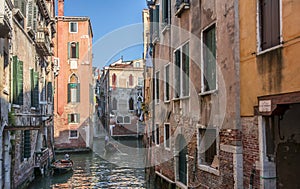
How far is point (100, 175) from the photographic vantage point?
56.4 ft

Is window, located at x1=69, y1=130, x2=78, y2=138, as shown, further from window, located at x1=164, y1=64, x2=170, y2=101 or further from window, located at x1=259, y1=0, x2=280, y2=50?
window, located at x1=259, y1=0, x2=280, y2=50

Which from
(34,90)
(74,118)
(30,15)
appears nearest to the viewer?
(30,15)

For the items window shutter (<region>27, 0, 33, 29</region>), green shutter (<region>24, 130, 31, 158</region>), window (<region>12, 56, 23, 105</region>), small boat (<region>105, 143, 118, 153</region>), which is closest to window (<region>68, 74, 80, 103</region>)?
small boat (<region>105, 143, 118, 153</region>)

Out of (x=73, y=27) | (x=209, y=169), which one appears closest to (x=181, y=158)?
(x=209, y=169)

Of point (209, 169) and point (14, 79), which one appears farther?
point (14, 79)

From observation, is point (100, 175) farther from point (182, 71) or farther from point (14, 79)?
point (182, 71)

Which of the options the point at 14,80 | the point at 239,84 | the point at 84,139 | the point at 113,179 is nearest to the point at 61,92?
the point at 84,139

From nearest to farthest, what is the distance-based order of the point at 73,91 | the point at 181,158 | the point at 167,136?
the point at 181,158 < the point at 167,136 < the point at 73,91

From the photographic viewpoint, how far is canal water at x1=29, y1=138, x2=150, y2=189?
1468 cm

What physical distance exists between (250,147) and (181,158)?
462 cm

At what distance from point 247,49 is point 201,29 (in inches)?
92.2

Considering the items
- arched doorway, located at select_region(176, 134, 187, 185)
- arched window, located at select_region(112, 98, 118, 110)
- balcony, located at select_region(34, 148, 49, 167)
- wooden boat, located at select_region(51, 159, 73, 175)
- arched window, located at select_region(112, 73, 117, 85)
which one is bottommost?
wooden boat, located at select_region(51, 159, 73, 175)

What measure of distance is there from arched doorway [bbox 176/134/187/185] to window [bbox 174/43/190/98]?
1.31 m

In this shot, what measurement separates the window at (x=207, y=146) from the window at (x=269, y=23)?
2.68m
